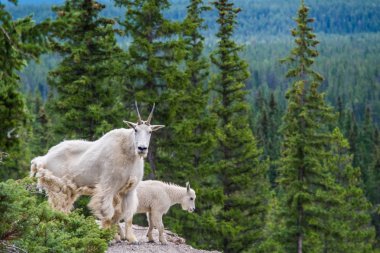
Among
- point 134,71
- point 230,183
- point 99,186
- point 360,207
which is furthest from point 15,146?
point 360,207

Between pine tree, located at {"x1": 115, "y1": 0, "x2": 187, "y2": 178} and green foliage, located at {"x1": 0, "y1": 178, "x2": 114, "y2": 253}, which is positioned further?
pine tree, located at {"x1": 115, "y1": 0, "x2": 187, "y2": 178}

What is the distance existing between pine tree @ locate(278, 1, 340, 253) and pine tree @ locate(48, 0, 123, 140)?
8.50 m

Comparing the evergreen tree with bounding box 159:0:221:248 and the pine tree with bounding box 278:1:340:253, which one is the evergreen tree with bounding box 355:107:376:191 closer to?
the pine tree with bounding box 278:1:340:253

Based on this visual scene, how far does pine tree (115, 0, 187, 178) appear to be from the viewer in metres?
21.9

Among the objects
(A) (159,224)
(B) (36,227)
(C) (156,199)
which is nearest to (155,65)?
(C) (156,199)

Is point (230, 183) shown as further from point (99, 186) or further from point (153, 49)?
point (99, 186)

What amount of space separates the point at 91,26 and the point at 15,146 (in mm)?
16504

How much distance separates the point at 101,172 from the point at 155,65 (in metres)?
11.0

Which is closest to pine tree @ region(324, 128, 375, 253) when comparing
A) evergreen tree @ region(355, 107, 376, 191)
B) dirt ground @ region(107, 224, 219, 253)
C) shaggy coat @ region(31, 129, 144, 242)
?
dirt ground @ region(107, 224, 219, 253)

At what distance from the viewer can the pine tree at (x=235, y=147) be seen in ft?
86.2

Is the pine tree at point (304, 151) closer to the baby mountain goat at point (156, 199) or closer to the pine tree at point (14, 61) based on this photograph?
the baby mountain goat at point (156, 199)

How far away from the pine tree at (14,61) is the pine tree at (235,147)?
21.3 meters

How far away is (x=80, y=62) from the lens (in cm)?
2072

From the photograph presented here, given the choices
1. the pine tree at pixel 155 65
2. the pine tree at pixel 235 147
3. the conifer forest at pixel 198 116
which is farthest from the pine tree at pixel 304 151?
the pine tree at pixel 155 65
